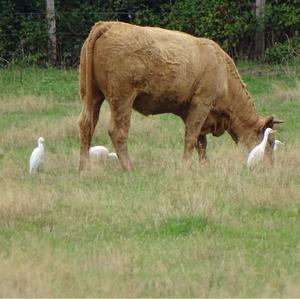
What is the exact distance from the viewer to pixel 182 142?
1585 centimetres

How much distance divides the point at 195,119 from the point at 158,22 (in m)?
12.5

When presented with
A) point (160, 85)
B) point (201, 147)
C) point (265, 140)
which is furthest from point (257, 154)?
point (160, 85)

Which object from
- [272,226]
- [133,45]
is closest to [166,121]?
[133,45]

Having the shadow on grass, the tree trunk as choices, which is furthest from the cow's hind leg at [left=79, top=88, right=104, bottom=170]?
the tree trunk

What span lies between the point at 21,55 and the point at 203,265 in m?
17.6

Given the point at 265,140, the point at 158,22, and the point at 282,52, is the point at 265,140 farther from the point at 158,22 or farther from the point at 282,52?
the point at 158,22

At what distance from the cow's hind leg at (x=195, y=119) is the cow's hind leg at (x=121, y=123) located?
0.94 metres

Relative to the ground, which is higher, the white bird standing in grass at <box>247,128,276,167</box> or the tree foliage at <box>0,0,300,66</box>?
the white bird standing in grass at <box>247,128,276,167</box>

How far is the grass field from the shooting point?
799cm

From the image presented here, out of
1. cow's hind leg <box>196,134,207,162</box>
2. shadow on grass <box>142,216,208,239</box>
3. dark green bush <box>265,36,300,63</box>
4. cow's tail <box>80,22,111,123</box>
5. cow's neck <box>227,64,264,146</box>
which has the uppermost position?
cow's tail <box>80,22,111,123</box>

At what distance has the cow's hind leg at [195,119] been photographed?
45.3 ft

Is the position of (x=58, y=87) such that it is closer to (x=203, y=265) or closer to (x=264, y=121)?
(x=264, y=121)

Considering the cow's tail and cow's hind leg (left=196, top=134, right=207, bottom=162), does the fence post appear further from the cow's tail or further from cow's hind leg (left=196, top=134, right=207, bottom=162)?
the cow's tail

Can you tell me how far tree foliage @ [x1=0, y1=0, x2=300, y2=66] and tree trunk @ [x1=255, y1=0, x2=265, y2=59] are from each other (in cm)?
14
